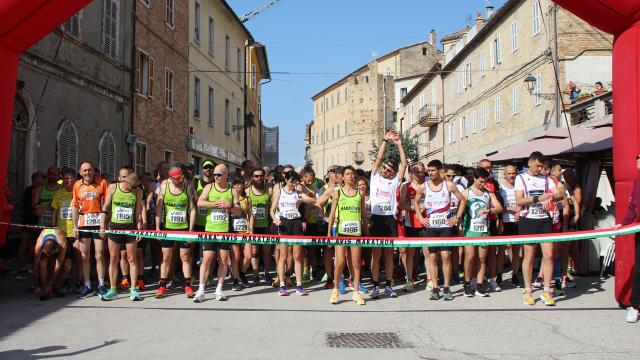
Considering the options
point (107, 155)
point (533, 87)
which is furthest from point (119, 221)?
point (533, 87)

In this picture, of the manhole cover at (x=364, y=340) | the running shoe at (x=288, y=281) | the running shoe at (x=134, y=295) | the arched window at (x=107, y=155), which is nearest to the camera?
the manhole cover at (x=364, y=340)

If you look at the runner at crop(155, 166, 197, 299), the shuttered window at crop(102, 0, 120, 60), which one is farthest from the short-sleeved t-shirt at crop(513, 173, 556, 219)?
the shuttered window at crop(102, 0, 120, 60)

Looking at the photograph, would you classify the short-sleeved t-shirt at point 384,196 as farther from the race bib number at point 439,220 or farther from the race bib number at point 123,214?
the race bib number at point 123,214

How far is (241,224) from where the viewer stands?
909 centimetres

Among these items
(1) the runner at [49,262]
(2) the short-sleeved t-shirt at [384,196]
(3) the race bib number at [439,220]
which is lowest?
(1) the runner at [49,262]

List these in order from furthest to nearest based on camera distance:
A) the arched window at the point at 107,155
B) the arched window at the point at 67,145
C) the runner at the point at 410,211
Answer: the arched window at the point at 107,155 → the arched window at the point at 67,145 → the runner at the point at 410,211

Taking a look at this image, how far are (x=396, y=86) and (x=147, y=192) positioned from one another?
63.2 metres

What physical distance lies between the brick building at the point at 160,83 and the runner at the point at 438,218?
11.9 m

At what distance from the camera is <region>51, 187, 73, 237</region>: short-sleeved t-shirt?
29.2 ft

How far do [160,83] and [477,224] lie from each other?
1463cm

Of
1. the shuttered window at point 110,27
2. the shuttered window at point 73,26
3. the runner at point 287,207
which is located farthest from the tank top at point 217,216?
the shuttered window at point 110,27

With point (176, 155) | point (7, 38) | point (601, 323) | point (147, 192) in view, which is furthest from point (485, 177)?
point (176, 155)

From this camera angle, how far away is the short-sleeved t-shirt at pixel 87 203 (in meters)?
8.55

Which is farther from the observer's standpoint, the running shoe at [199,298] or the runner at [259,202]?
the runner at [259,202]
